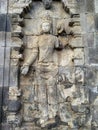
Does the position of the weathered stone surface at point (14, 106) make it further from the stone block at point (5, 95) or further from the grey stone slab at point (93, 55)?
the grey stone slab at point (93, 55)

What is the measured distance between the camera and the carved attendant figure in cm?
829

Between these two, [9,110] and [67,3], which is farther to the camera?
[67,3]

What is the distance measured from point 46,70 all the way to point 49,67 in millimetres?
126

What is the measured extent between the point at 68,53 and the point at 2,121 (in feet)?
8.97

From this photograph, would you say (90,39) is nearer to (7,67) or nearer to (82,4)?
(82,4)

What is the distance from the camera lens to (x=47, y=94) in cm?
842

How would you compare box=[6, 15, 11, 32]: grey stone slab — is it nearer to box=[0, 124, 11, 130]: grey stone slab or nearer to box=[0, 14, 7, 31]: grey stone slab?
box=[0, 14, 7, 31]: grey stone slab

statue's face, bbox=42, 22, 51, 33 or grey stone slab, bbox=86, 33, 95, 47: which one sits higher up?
statue's face, bbox=42, 22, 51, 33

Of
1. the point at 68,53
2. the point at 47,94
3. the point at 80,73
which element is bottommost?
the point at 47,94

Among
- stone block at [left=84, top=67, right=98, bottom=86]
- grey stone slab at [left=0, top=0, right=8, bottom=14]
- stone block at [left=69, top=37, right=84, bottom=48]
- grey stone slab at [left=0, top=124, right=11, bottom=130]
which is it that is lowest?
grey stone slab at [left=0, top=124, right=11, bottom=130]

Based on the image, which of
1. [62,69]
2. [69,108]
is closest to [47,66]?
[62,69]

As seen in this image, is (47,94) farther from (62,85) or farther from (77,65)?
(77,65)

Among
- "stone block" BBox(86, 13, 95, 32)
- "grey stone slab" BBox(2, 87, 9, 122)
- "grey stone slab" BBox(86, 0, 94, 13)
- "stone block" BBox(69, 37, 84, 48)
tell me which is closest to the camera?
"grey stone slab" BBox(2, 87, 9, 122)

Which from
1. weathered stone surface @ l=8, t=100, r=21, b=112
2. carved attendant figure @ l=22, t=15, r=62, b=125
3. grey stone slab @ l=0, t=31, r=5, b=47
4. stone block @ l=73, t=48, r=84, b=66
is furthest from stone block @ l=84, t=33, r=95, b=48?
weathered stone surface @ l=8, t=100, r=21, b=112
